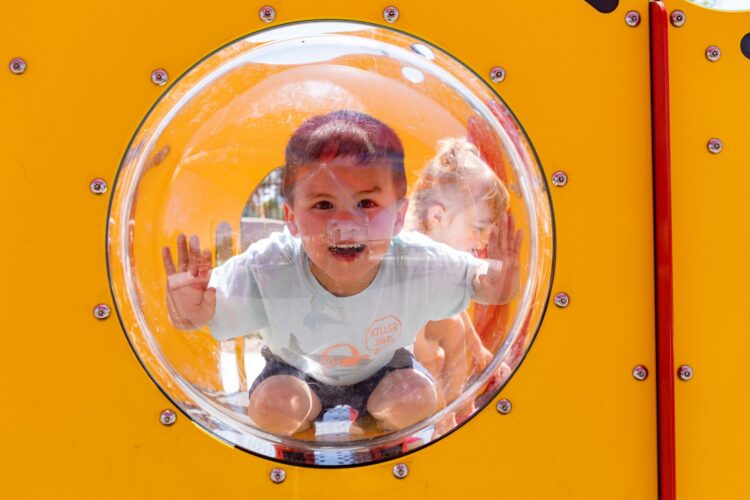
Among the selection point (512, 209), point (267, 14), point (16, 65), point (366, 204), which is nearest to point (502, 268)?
point (512, 209)

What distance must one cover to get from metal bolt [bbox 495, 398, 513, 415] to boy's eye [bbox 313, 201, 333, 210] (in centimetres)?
31

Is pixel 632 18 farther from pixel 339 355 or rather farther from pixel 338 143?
pixel 339 355

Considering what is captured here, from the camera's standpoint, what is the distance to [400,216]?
3.28 ft

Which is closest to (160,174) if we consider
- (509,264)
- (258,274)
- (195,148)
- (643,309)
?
(195,148)

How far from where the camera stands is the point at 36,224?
980mm

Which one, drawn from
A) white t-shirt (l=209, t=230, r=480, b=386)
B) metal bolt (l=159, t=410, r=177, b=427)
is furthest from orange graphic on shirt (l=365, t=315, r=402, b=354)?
metal bolt (l=159, t=410, r=177, b=427)

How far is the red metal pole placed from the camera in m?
1.02

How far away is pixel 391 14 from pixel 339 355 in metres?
0.41

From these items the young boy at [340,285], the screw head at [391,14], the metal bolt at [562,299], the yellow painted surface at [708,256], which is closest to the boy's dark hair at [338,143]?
the young boy at [340,285]

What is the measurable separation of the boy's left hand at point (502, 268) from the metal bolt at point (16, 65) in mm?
586

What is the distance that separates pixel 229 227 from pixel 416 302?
244 millimetres

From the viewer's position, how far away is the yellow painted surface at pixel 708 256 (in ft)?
3.41

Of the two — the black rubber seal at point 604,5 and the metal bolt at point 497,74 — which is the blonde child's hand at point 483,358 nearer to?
the metal bolt at point 497,74

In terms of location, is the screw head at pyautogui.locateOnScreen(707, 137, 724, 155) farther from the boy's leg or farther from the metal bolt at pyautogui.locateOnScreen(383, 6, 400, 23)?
the boy's leg
